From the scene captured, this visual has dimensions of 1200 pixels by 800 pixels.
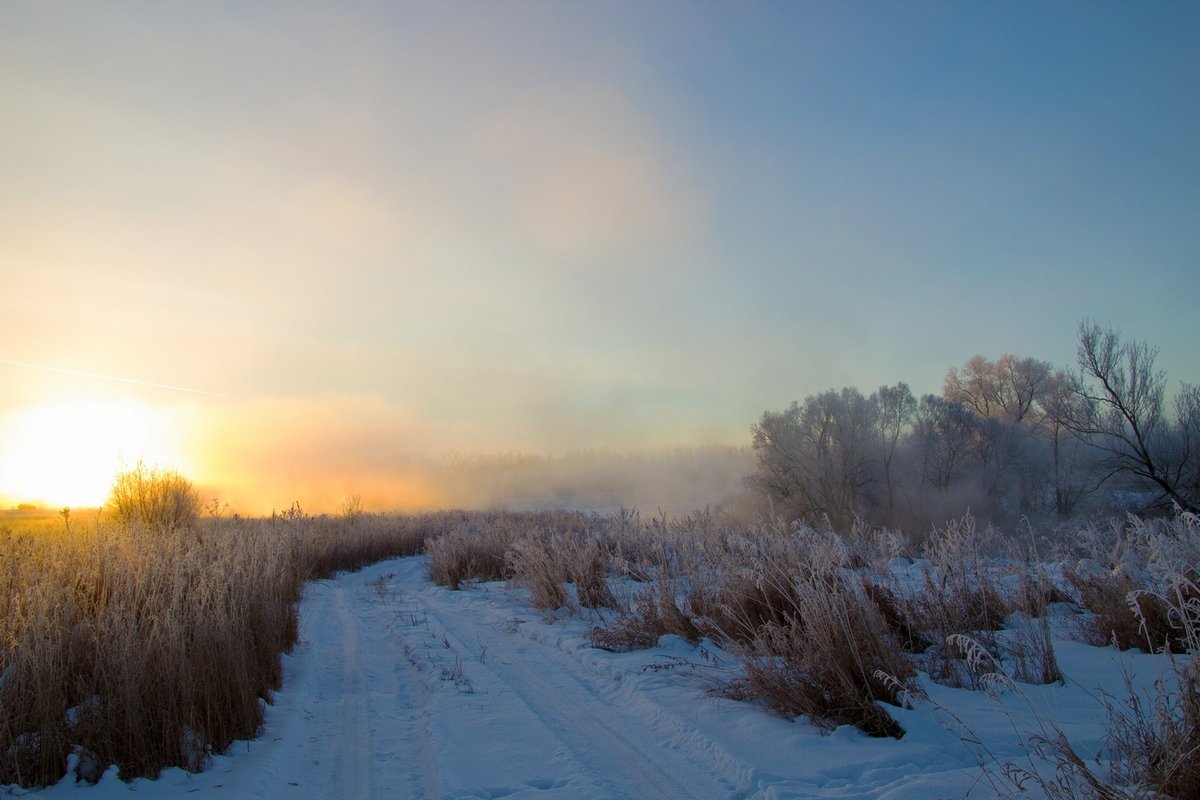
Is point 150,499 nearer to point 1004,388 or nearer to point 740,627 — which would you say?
point 740,627

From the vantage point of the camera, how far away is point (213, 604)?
5.28m

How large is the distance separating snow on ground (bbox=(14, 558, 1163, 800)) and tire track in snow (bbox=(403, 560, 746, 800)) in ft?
0.05

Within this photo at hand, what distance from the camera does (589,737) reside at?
14.1 feet

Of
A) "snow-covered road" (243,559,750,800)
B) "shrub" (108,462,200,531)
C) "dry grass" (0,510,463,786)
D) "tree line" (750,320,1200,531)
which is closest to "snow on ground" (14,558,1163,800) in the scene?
"snow-covered road" (243,559,750,800)

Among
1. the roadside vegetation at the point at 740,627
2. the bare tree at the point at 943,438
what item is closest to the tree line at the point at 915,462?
the bare tree at the point at 943,438

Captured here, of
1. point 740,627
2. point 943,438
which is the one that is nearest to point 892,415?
point 943,438

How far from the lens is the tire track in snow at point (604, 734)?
350 centimetres

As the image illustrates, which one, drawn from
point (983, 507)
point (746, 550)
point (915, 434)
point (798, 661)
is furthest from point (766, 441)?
point (798, 661)

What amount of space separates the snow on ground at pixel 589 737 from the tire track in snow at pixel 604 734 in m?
0.01

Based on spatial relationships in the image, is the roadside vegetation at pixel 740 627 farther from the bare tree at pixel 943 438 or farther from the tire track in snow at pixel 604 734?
the bare tree at pixel 943 438

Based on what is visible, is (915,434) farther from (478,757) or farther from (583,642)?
(478,757)

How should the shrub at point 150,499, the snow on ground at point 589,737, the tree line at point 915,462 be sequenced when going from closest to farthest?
the snow on ground at point 589,737 → the shrub at point 150,499 → the tree line at point 915,462

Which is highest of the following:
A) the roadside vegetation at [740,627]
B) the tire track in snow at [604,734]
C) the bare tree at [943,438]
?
the bare tree at [943,438]

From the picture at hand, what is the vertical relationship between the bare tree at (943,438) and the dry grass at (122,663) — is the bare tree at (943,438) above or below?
above
